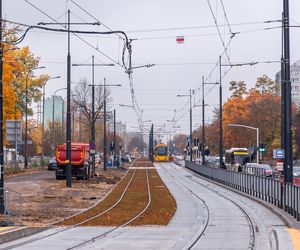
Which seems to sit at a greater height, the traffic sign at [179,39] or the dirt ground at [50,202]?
the traffic sign at [179,39]

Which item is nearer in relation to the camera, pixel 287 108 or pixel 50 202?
pixel 287 108

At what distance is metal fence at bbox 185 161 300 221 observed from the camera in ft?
84.4

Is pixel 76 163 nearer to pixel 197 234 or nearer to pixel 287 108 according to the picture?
pixel 287 108

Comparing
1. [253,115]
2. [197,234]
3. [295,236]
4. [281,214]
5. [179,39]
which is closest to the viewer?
[295,236]

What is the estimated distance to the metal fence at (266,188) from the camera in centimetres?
2571

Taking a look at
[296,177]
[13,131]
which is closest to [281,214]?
[13,131]

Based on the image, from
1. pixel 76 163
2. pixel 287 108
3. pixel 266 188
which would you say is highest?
pixel 287 108

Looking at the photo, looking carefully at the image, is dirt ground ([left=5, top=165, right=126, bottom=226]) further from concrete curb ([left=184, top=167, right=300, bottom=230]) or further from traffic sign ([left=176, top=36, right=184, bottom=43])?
traffic sign ([left=176, top=36, right=184, bottom=43])

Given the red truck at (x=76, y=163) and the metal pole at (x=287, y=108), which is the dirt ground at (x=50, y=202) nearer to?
the red truck at (x=76, y=163)

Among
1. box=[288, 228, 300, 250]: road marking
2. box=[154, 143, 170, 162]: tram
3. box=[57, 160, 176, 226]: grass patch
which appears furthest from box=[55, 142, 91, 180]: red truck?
box=[154, 143, 170, 162]: tram

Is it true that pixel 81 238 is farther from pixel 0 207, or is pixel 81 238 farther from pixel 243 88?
pixel 243 88

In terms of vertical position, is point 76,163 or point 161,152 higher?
point 161,152

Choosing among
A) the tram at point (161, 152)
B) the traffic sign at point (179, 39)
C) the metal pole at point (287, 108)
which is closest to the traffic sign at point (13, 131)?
the traffic sign at point (179, 39)

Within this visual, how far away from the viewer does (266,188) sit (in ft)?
117
